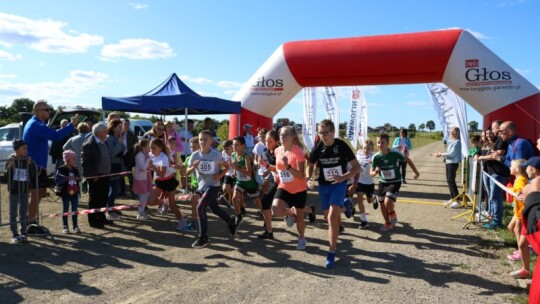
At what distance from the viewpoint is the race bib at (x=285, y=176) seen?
5742 millimetres

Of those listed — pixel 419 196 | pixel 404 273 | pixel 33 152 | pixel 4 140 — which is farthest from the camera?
pixel 4 140

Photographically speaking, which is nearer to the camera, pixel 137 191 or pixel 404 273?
pixel 404 273

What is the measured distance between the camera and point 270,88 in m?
12.0

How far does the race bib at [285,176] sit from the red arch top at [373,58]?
587 centimetres

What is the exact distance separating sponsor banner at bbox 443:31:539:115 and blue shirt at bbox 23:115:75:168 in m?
8.68

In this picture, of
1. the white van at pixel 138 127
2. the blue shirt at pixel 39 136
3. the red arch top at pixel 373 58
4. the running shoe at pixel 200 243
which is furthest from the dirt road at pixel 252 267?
the white van at pixel 138 127

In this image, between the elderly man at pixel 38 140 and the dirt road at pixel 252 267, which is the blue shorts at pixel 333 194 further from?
the elderly man at pixel 38 140

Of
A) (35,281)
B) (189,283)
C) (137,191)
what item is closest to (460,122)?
(137,191)

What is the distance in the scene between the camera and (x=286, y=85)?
38.9 ft

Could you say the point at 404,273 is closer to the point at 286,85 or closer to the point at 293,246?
the point at 293,246

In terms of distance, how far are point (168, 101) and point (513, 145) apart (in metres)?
6.93

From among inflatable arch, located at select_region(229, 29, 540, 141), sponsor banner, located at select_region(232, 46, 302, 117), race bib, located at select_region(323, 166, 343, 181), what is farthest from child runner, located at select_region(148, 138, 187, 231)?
inflatable arch, located at select_region(229, 29, 540, 141)

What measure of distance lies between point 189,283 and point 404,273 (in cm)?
249

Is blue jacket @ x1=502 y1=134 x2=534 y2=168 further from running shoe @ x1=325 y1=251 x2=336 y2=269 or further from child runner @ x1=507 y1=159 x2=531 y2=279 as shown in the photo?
running shoe @ x1=325 y1=251 x2=336 y2=269
